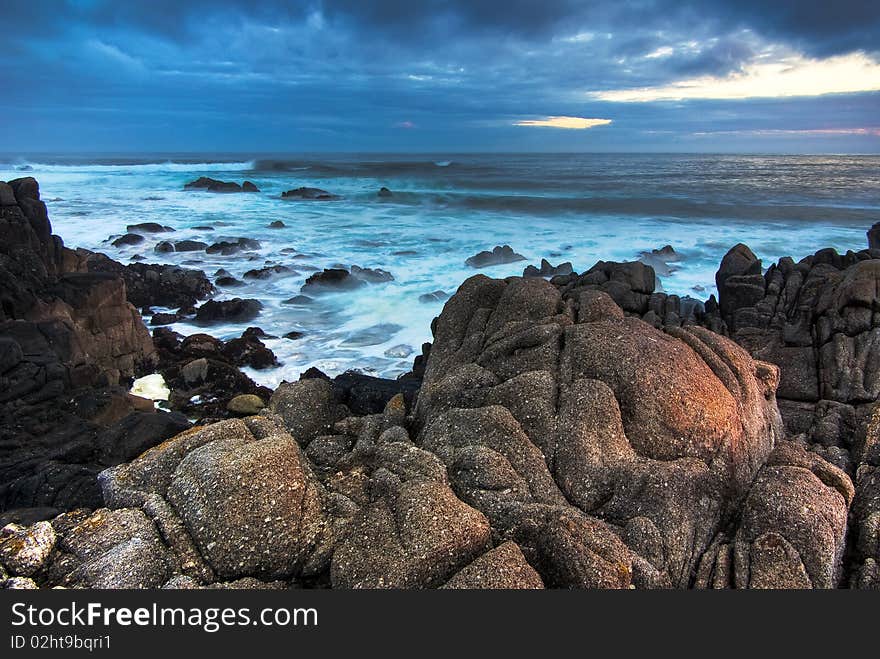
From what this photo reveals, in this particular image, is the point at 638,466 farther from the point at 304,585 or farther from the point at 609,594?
the point at 304,585

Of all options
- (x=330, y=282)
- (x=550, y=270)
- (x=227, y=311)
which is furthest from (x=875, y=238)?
(x=227, y=311)

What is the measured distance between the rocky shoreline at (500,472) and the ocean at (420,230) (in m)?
8.20

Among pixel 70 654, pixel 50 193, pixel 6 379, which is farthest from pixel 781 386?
pixel 50 193

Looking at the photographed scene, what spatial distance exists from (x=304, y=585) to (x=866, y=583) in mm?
5073

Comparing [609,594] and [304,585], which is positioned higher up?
[609,594]

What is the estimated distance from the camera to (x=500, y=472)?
229 inches

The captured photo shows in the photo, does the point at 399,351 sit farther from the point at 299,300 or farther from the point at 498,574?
the point at 498,574

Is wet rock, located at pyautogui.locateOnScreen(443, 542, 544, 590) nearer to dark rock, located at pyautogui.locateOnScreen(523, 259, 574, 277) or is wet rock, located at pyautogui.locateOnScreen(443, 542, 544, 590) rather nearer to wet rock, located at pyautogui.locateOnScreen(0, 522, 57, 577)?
wet rock, located at pyautogui.locateOnScreen(0, 522, 57, 577)

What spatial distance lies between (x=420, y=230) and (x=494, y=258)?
12997 millimetres

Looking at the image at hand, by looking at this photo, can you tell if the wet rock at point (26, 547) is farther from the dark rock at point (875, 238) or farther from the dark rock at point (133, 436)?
the dark rock at point (875, 238)

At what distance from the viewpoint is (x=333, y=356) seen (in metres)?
18.1

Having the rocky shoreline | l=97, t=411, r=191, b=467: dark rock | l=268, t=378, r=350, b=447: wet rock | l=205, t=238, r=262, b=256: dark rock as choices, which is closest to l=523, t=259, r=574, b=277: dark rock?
the rocky shoreline

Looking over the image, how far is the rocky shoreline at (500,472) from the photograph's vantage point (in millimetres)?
4777

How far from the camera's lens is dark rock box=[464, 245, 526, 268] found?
30312 millimetres
